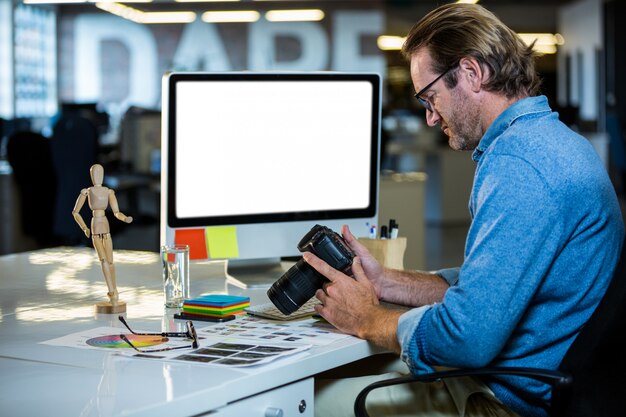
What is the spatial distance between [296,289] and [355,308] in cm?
14

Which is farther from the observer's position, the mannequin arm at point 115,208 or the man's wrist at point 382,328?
the mannequin arm at point 115,208

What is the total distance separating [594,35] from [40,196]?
34.3 ft

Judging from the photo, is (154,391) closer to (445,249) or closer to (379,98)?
(379,98)

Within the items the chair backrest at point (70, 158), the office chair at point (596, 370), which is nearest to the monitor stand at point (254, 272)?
the office chair at point (596, 370)

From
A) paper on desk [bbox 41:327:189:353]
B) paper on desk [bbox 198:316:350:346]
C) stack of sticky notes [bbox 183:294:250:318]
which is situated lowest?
paper on desk [bbox 41:327:189:353]

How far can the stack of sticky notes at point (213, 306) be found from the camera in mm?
1762

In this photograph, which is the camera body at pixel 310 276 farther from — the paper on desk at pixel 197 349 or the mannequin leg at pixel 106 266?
the mannequin leg at pixel 106 266

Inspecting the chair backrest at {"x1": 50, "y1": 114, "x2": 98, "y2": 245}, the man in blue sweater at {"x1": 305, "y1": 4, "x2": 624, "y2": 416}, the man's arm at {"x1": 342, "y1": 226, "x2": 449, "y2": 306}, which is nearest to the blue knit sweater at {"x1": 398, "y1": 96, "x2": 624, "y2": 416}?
the man in blue sweater at {"x1": 305, "y1": 4, "x2": 624, "y2": 416}

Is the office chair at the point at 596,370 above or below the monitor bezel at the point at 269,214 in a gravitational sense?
below

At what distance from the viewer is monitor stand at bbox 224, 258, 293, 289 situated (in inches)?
85.4

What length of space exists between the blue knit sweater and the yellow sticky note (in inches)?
29.1

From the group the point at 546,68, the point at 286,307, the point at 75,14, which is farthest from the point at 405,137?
the point at 286,307

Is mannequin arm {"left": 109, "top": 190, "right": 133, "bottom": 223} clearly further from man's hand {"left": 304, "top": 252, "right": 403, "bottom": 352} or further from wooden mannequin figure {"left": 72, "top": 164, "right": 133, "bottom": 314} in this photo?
man's hand {"left": 304, "top": 252, "right": 403, "bottom": 352}

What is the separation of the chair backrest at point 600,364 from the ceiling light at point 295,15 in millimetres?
10790
